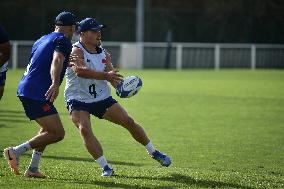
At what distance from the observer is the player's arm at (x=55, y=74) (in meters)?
9.27

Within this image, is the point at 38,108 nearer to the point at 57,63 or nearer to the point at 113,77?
the point at 57,63

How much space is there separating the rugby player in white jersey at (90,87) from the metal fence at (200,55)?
1364 inches

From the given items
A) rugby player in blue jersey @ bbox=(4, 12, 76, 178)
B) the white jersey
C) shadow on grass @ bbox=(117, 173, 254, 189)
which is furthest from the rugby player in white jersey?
shadow on grass @ bbox=(117, 173, 254, 189)

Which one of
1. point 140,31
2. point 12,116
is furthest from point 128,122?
point 140,31

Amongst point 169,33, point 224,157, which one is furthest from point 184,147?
point 169,33

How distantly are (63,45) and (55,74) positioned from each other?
385 mm

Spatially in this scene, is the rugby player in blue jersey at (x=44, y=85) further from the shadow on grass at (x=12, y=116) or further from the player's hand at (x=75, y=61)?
the shadow on grass at (x=12, y=116)

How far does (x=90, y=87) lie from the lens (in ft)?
33.6

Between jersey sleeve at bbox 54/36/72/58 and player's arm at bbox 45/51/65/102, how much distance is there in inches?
2.2

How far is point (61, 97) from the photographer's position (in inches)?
987

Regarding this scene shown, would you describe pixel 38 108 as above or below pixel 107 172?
above

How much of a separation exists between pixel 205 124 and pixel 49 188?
30.4ft

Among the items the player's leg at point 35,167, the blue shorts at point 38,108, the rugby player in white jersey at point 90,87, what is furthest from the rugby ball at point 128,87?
the player's leg at point 35,167

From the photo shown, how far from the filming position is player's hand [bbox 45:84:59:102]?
926cm
